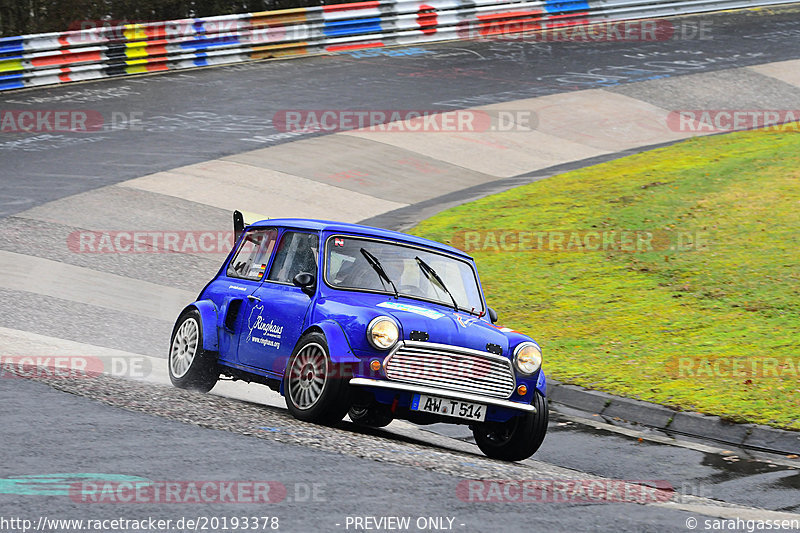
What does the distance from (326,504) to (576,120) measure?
64.0ft

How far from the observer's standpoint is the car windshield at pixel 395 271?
864cm

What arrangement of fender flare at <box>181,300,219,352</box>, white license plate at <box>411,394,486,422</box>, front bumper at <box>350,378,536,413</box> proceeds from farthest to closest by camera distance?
fender flare at <box>181,300,219,352</box>
white license plate at <box>411,394,486,422</box>
front bumper at <box>350,378,536,413</box>

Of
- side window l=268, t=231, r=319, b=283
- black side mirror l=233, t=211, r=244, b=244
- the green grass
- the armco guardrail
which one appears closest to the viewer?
side window l=268, t=231, r=319, b=283

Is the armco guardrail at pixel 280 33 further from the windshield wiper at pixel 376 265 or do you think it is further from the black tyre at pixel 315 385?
the black tyre at pixel 315 385

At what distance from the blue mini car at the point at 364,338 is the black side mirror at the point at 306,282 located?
11 millimetres

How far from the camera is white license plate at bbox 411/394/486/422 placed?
7793 mm

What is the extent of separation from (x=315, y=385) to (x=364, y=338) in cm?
56

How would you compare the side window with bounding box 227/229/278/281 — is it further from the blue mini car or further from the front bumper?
the front bumper

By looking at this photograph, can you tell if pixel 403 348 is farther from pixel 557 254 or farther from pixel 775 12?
pixel 775 12

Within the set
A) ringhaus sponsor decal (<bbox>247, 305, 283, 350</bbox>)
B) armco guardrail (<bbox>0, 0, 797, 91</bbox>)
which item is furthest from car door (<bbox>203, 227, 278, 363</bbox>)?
armco guardrail (<bbox>0, 0, 797, 91</bbox>)

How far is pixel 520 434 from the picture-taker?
8273 mm

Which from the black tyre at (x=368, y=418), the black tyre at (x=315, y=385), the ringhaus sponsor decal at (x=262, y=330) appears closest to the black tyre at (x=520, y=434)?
the black tyre at (x=368, y=418)

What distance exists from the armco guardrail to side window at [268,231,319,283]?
16816 mm

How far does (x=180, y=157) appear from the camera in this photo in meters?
20.0
